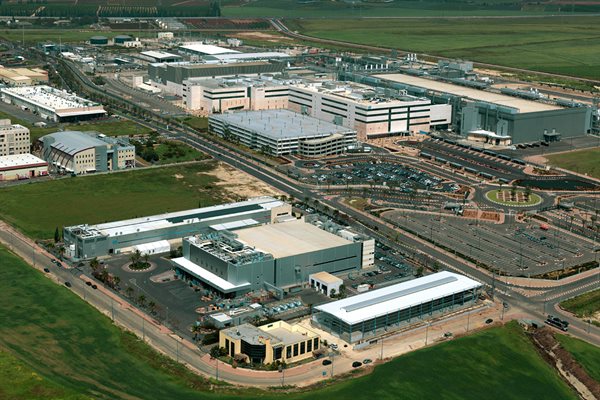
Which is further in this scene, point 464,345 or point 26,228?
point 26,228

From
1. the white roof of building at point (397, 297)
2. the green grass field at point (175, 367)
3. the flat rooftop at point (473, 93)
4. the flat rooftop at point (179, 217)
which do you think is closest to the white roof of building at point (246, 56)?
the flat rooftop at point (473, 93)

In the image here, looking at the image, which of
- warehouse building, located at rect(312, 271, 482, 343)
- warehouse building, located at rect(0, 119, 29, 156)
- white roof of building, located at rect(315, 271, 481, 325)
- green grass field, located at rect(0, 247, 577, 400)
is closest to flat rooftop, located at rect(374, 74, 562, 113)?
white roof of building, located at rect(315, 271, 481, 325)

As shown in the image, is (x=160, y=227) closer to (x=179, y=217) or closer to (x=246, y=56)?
(x=179, y=217)

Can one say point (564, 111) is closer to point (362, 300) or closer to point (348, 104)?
point (348, 104)

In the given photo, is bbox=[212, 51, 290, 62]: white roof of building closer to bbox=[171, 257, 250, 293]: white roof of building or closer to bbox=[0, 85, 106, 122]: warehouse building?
bbox=[0, 85, 106, 122]: warehouse building

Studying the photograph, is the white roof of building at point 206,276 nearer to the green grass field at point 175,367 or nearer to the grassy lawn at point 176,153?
the green grass field at point 175,367

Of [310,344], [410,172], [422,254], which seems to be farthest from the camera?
[410,172]

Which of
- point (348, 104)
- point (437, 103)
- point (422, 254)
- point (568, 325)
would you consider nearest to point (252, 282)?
point (422, 254)
